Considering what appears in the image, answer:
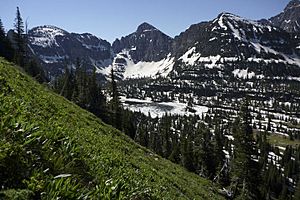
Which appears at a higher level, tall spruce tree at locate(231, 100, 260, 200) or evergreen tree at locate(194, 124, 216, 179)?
tall spruce tree at locate(231, 100, 260, 200)

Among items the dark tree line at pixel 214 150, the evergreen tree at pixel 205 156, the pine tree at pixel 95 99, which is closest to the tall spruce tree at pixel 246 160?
the dark tree line at pixel 214 150

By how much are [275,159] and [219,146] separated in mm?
111745

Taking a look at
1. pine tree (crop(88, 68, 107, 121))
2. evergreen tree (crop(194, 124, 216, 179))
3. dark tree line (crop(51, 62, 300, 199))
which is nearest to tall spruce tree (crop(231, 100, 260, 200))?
dark tree line (crop(51, 62, 300, 199))

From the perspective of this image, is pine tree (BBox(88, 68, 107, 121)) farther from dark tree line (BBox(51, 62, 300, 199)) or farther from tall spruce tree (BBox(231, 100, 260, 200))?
tall spruce tree (BBox(231, 100, 260, 200))

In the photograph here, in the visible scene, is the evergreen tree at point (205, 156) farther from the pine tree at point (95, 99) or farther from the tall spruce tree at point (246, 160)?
the pine tree at point (95, 99)

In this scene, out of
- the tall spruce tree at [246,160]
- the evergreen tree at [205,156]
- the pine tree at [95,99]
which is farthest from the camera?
the pine tree at [95,99]

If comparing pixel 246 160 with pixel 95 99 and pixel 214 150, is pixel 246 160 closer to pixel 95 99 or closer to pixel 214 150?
pixel 214 150

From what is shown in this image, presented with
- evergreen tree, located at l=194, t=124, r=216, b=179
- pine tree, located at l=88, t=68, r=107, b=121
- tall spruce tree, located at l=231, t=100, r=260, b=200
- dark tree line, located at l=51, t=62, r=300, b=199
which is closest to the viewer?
tall spruce tree, located at l=231, t=100, r=260, b=200

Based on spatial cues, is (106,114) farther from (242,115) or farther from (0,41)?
(242,115)

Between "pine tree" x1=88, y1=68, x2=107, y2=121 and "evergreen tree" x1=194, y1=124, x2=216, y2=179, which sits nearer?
"evergreen tree" x1=194, y1=124, x2=216, y2=179

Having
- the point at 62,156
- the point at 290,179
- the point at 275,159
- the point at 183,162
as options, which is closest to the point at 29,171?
the point at 62,156

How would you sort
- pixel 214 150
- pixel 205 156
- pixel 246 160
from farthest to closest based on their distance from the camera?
pixel 214 150 < pixel 205 156 < pixel 246 160

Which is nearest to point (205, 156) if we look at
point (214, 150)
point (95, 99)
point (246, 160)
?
point (214, 150)

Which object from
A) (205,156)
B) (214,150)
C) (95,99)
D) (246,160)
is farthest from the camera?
(95,99)
